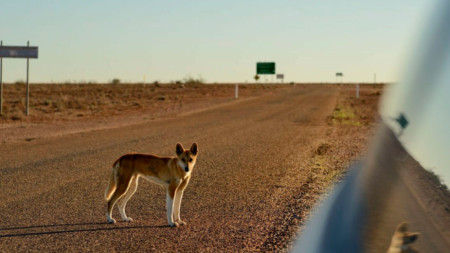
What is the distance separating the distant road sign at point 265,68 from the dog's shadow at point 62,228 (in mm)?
57200

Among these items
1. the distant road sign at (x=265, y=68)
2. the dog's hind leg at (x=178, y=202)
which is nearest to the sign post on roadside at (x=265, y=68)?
the distant road sign at (x=265, y=68)

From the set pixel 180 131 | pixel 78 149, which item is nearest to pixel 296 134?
pixel 180 131

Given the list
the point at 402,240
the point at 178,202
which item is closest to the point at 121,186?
the point at 178,202

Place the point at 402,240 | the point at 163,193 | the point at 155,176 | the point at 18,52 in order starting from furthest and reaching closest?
1. the point at 18,52
2. the point at 163,193
3. the point at 155,176
4. the point at 402,240

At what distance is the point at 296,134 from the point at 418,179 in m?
13.7

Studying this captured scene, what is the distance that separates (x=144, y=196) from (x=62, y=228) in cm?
172

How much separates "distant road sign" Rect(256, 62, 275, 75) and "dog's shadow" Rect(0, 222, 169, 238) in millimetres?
57200

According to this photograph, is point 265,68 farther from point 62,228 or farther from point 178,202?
point 62,228

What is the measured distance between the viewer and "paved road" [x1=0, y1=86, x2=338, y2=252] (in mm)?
4375

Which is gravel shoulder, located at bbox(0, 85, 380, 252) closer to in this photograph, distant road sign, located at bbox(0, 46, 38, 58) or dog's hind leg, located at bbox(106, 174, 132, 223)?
dog's hind leg, located at bbox(106, 174, 132, 223)

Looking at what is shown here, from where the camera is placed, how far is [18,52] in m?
22.5

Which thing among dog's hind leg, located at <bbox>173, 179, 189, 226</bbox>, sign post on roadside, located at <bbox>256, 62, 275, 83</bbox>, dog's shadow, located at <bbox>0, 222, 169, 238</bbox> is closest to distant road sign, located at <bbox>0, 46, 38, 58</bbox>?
dog's shadow, located at <bbox>0, 222, 169, 238</bbox>

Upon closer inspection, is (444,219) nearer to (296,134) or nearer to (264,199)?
(264,199)

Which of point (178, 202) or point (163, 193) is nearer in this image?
point (178, 202)
